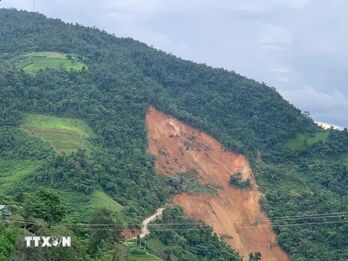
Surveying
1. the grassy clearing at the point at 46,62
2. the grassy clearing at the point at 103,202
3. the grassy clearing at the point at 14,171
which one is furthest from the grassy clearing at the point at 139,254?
the grassy clearing at the point at 46,62

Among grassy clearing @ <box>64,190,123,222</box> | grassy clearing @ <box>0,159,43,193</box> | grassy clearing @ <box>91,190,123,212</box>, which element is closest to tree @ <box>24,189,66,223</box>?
grassy clearing @ <box>64,190,123,222</box>

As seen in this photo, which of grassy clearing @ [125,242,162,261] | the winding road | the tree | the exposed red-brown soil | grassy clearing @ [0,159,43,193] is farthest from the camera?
the exposed red-brown soil

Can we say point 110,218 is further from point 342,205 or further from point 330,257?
point 342,205

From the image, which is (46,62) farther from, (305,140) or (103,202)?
(103,202)

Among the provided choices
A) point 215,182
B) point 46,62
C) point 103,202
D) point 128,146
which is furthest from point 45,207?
point 46,62

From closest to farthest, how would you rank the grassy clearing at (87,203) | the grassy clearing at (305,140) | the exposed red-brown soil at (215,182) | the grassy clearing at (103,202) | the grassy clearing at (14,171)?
the grassy clearing at (87,203)
the grassy clearing at (103,202)
the grassy clearing at (14,171)
the exposed red-brown soil at (215,182)
the grassy clearing at (305,140)

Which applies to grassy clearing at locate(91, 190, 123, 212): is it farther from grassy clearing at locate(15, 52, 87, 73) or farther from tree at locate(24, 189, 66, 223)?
grassy clearing at locate(15, 52, 87, 73)

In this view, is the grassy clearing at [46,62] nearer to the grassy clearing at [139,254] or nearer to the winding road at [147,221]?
Result: the winding road at [147,221]
